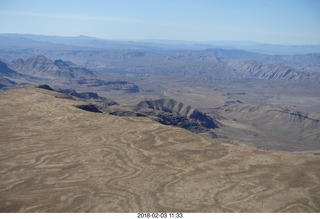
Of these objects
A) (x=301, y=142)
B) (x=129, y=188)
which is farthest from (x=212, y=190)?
(x=301, y=142)

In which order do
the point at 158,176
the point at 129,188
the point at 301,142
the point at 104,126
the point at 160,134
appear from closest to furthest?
the point at 129,188
the point at 158,176
the point at 160,134
the point at 104,126
the point at 301,142

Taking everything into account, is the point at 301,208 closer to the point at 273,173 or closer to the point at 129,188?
the point at 273,173

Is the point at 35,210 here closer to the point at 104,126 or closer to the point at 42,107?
the point at 104,126

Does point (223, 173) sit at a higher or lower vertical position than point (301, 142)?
higher

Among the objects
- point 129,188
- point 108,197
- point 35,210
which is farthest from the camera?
point 129,188

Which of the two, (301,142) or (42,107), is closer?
(42,107)

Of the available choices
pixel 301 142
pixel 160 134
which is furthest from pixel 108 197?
pixel 301 142
